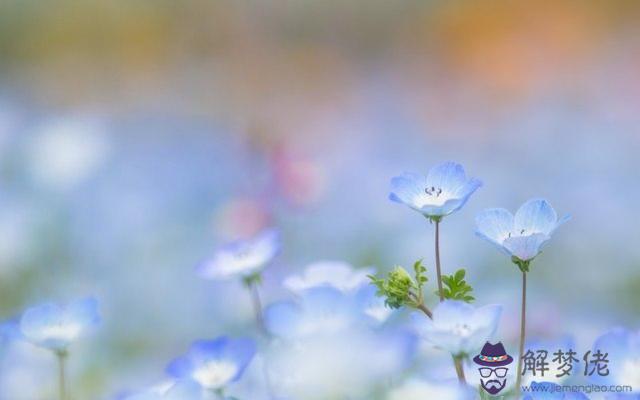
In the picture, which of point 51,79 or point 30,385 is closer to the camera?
point 30,385

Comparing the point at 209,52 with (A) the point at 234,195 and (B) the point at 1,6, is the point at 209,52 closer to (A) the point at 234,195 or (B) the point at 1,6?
(B) the point at 1,6

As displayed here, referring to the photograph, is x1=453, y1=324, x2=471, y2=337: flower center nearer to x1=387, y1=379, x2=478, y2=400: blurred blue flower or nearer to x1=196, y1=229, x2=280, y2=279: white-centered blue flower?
x1=387, y1=379, x2=478, y2=400: blurred blue flower

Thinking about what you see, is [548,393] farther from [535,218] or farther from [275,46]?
[275,46]

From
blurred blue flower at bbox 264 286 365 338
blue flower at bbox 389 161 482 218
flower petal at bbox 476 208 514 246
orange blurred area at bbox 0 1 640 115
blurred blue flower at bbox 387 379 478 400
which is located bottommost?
blurred blue flower at bbox 387 379 478 400

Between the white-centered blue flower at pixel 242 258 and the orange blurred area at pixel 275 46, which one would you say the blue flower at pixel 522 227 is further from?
the orange blurred area at pixel 275 46

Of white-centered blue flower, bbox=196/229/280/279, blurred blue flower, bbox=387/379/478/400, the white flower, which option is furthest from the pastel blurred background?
blurred blue flower, bbox=387/379/478/400

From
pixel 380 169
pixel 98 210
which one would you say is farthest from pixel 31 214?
pixel 380 169
